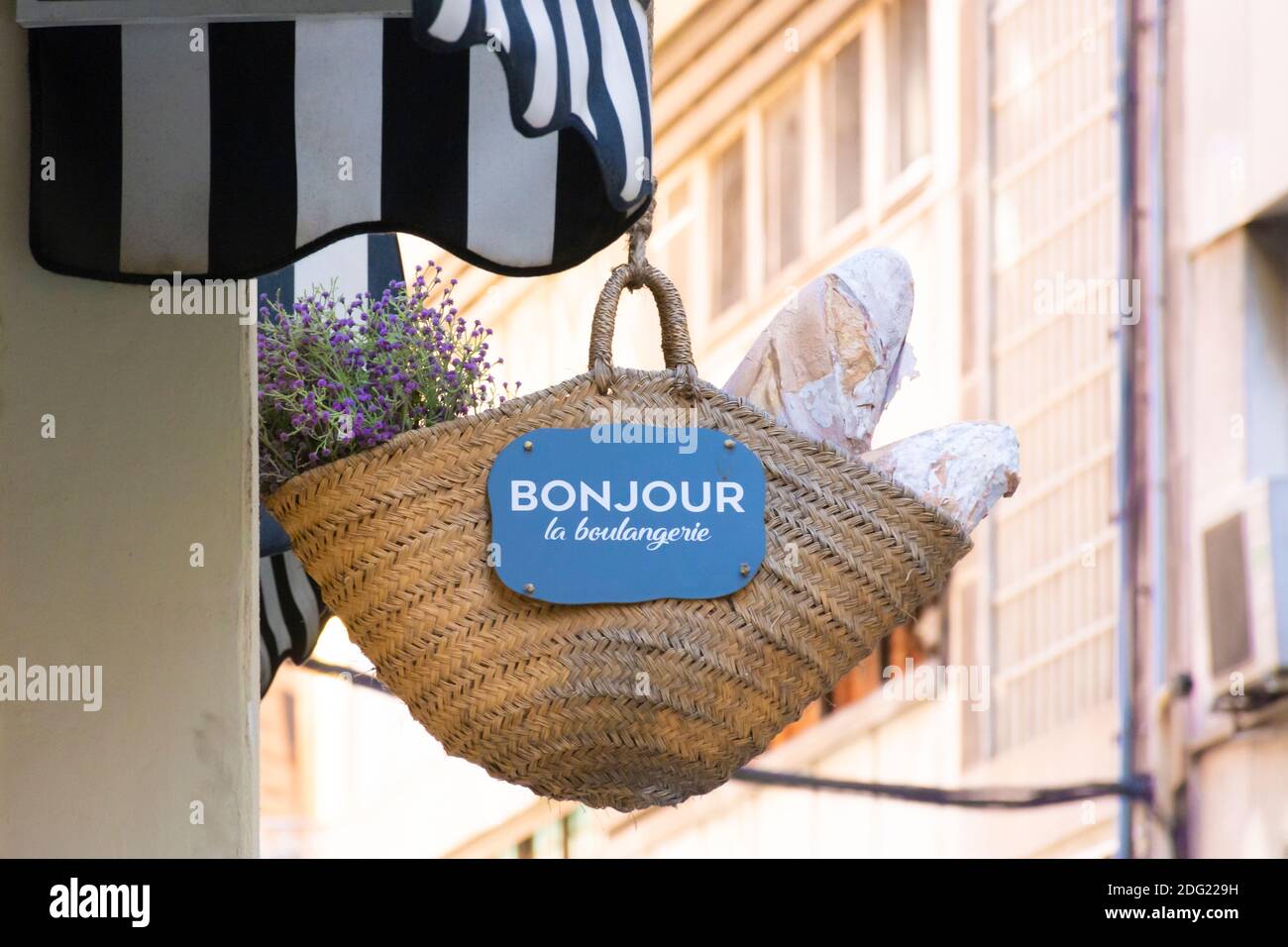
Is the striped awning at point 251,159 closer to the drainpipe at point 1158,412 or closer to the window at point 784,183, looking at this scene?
the drainpipe at point 1158,412

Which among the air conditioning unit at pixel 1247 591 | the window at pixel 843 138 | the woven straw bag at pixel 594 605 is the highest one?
the window at pixel 843 138

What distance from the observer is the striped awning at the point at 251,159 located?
6.94 feet

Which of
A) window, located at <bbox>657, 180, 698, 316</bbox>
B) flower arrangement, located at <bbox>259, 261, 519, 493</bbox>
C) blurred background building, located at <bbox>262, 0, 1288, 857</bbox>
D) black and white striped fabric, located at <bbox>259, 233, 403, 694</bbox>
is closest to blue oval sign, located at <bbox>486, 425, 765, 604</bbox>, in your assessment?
flower arrangement, located at <bbox>259, 261, 519, 493</bbox>

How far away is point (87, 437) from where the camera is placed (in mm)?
2236

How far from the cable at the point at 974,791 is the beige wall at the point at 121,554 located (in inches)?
254

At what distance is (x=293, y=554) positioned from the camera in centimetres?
291

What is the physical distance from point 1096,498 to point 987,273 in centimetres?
116

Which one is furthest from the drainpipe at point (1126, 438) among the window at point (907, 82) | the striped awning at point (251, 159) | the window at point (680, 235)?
the striped awning at point (251, 159)

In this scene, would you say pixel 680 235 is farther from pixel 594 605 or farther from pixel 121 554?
pixel 594 605

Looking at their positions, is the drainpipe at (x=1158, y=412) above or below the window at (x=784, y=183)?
below

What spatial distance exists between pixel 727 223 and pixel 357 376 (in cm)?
713

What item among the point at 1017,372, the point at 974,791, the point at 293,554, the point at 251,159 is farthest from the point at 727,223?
the point at 251,159

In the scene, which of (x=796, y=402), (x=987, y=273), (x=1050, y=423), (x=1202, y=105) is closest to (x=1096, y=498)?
(x=1050, y=423)
